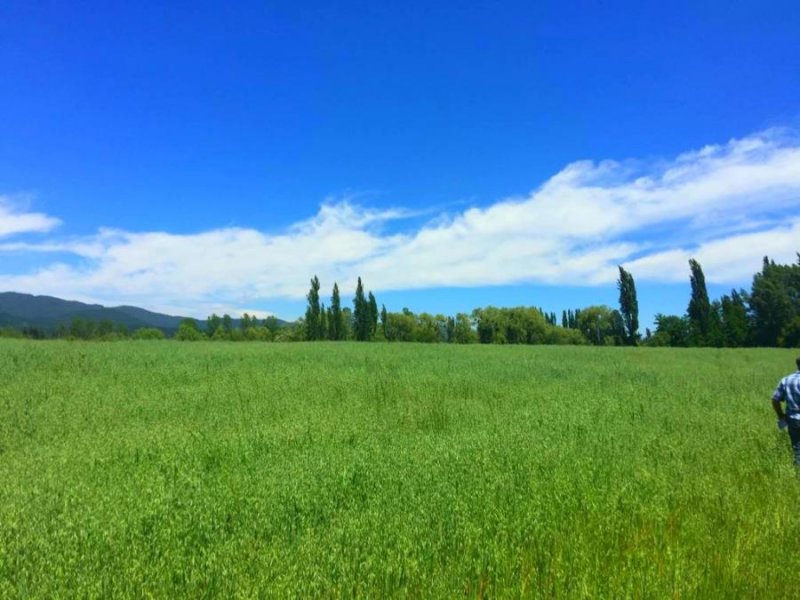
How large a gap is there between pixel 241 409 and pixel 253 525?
6.06 m

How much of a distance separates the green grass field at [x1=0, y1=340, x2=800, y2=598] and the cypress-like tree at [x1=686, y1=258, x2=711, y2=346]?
243ft

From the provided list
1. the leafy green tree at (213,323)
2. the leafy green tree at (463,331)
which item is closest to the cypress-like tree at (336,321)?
the leafy green tree at (463,331)

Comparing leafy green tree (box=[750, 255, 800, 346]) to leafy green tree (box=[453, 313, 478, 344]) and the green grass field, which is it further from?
the green grass field

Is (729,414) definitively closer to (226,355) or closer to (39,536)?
(39,536)

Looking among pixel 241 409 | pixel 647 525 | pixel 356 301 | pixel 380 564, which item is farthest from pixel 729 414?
pixel 356 301

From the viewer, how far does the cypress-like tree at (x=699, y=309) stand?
238 feet

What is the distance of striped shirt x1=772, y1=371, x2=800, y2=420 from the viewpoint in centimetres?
745

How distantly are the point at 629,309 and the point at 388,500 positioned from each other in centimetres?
8651

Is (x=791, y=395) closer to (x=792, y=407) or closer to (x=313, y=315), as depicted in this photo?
(x=792, y=407)

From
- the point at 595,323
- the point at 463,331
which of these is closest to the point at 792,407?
the point at 463,331

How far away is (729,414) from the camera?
32.3ft

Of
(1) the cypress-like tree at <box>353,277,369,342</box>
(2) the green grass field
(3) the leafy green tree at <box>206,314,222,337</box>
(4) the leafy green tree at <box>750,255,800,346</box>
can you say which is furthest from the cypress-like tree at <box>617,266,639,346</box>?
(3) the leafy green tree at <box>206,314,222,337</box>

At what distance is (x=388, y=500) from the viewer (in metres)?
4.72

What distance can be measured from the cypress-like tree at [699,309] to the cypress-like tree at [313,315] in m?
63.0
